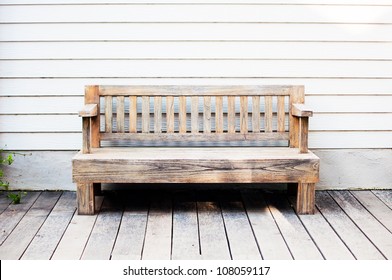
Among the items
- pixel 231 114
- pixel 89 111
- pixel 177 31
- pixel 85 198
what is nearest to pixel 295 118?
pixel 231 114

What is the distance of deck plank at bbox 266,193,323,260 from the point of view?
11.2ft

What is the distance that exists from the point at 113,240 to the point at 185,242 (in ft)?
1.42

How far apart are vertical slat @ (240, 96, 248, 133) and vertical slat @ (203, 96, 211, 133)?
0.24 m

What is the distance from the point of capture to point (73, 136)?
188 inches

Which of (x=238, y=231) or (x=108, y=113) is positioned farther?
(x=108, y=113)

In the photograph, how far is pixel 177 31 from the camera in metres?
4.67

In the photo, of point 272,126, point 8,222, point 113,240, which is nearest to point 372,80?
point 272,126

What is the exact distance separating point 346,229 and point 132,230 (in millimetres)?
1364

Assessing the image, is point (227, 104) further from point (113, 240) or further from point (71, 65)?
point (113, 240)

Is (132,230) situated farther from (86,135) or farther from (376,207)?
(376,207)

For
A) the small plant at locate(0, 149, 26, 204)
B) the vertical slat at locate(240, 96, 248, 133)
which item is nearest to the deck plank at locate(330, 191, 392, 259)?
the vertical slat at locate(240, 96, 248, 133)

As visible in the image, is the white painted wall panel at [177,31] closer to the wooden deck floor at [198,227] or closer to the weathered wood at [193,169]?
the weathered wood at [193,169]

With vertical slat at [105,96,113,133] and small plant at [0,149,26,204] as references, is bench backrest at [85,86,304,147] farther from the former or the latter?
small plant at [0,149,26,204]

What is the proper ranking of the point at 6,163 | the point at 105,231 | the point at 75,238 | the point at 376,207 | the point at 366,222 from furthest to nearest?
Answer: the point at 6,163
the point at 376,207
the point at 366,222
the point at 105,231
the point at 75,238
